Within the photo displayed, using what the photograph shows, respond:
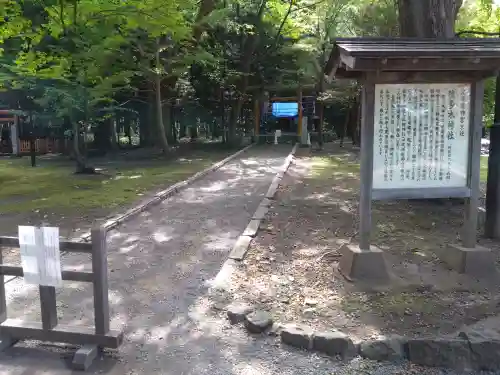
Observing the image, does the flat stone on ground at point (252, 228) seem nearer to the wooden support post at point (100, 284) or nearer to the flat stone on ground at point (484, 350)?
the wooden support post at point (100, 284)

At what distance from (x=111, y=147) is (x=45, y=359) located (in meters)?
22.5

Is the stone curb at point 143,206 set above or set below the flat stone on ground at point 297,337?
above

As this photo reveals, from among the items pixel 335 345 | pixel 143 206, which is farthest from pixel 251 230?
pixel 335 345

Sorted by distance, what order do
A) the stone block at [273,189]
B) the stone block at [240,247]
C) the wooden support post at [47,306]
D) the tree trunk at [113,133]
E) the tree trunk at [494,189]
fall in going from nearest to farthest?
the wooden support post at [47,306] < the stone block at [240,247] < the tree trunk at [494,189] < the stone block at [273,189] < the tree trunk at [113,133]

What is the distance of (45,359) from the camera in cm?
393

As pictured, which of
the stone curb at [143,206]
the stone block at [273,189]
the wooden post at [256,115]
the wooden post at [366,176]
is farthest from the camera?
the wooden post at [256,115]

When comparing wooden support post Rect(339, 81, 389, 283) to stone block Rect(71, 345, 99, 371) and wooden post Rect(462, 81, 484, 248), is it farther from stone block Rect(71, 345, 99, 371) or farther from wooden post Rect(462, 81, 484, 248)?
stone block Rect(71, 345, 99, 371)

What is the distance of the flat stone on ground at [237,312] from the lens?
4.56 metres

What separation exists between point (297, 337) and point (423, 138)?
306 centimetres

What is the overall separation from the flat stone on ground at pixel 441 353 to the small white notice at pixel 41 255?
3008mm

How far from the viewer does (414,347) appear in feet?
12.9

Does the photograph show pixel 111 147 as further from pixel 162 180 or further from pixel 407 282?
pixel 407 282

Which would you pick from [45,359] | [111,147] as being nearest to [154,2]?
[45,359]

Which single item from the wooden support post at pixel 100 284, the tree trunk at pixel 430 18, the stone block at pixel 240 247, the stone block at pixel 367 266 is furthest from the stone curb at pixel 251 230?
the tree trunk at pixel 430 18
